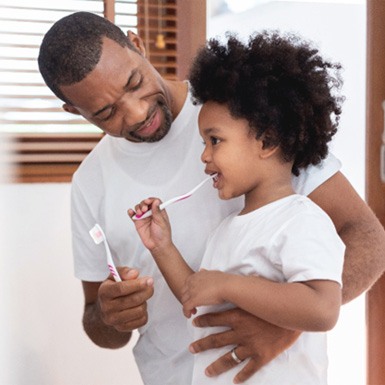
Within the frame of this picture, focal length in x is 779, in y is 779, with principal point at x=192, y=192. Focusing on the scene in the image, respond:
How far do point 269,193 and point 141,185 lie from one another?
0.32 meters

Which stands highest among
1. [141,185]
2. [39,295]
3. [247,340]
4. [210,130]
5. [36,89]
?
[36,89]

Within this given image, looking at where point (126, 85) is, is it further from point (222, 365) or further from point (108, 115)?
point (222, 365)

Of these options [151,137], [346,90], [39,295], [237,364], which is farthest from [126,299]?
[346,90]

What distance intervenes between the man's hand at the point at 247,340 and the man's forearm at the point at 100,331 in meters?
0.39

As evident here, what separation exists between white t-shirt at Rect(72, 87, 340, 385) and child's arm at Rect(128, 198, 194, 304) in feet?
0.34

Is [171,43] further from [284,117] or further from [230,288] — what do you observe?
[230,288]

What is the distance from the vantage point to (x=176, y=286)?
1.33m

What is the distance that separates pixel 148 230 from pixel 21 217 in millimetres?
809

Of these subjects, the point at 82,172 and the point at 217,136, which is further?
the point at 82,172

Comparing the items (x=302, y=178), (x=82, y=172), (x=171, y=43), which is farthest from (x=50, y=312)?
(x=302, y=178)

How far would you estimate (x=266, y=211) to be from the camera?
1.24 m

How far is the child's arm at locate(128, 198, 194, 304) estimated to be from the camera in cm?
133

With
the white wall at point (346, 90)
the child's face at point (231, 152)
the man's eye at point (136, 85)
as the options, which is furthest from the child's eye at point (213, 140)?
the white wall at point (346, 90)

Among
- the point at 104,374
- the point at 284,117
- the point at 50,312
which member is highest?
the point at 284,117
